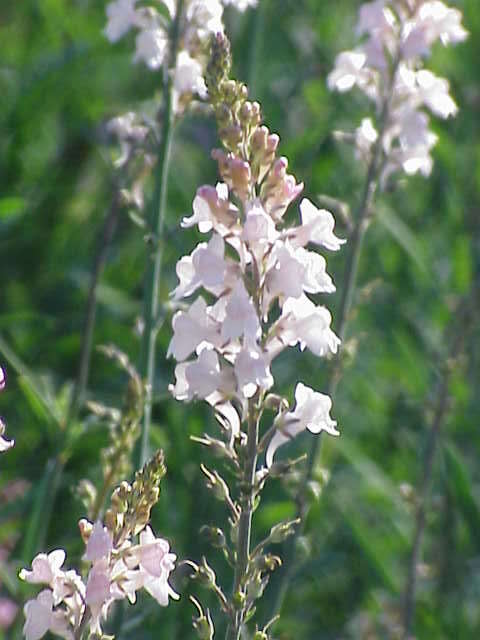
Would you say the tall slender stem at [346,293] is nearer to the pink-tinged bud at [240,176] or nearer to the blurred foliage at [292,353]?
the blurred foliage at [292,353]

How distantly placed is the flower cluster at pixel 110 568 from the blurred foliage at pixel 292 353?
1054mm

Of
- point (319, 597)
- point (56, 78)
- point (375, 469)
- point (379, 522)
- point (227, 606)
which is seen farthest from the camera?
point (56, 78)

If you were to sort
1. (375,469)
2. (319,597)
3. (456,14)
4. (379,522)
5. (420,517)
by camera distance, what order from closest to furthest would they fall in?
(456,14)
(420,517)
(375,469)
(319,597)
(379,522)

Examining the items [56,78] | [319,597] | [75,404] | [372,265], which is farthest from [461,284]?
[75,404]

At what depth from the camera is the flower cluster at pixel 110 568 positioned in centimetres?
169

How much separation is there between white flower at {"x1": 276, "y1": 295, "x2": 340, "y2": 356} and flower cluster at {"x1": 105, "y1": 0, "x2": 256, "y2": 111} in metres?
0.94

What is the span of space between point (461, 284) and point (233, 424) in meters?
2.69

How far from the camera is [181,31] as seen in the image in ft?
8.95

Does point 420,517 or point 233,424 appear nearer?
point 233,424

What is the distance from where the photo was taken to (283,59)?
499cm

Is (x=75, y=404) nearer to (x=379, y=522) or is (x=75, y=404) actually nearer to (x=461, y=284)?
(x=379, y=522)

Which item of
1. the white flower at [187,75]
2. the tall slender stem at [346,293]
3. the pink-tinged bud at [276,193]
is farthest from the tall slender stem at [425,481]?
the pink-tinged bud at [276,193]

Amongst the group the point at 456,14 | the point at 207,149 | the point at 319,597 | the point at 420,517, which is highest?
the point at 456,14

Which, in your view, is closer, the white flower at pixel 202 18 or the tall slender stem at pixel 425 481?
the white flower at pixel 202 18
